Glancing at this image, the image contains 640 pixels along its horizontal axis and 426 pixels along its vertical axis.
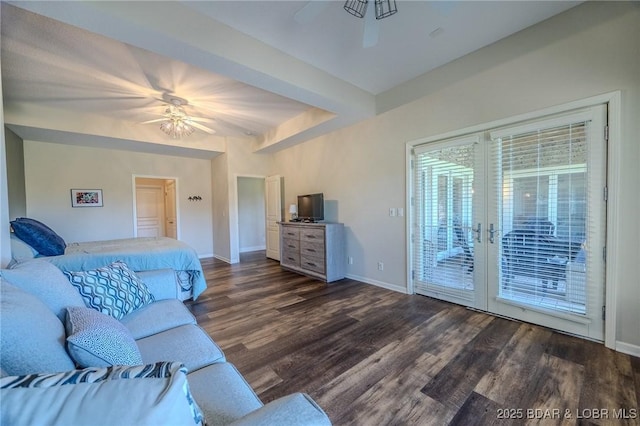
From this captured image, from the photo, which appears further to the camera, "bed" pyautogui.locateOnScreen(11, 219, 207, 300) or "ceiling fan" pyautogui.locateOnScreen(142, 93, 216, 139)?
"ceiling fan" pyautogui.locateOnScreen(142, 93, 216, 139)

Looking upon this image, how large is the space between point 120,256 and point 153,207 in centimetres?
528

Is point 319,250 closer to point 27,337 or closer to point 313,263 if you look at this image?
point 313,263

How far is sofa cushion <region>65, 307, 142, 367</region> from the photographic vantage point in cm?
94

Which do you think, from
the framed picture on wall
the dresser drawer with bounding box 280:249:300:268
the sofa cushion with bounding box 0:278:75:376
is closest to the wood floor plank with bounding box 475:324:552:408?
the sofa cushion with bounding box 0:278:75:376

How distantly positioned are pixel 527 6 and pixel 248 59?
250 cm

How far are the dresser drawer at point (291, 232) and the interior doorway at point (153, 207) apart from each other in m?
3.59

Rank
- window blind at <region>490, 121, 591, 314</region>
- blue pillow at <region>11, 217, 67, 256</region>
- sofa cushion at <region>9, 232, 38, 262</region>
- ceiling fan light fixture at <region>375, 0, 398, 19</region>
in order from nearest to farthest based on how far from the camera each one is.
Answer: ceiling fan light fixture at <region>375, 0, 398, 19</region>, window blind at <region>490, 121, 591, 314</region>, sofa cushion at <region>9, 232, 38, 262</region>, blue pillow at <region>11, 217, 67, 256</region>

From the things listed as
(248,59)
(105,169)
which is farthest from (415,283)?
(105,169)

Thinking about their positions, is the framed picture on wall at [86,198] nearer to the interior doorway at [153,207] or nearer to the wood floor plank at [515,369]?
the interior doorway at [153,207]

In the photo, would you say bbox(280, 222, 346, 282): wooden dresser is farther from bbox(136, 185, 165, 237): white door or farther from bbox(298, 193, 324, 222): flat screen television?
bbox(136, 185, 165, 237): white door

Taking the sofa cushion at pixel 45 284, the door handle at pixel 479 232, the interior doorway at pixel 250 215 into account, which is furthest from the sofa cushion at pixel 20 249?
the interior doorway at pixel 250 215

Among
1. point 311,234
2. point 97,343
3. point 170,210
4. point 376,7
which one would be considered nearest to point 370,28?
point 376,7

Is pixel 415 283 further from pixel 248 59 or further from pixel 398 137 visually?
pixel 248 59

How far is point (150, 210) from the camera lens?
731 centimetres
